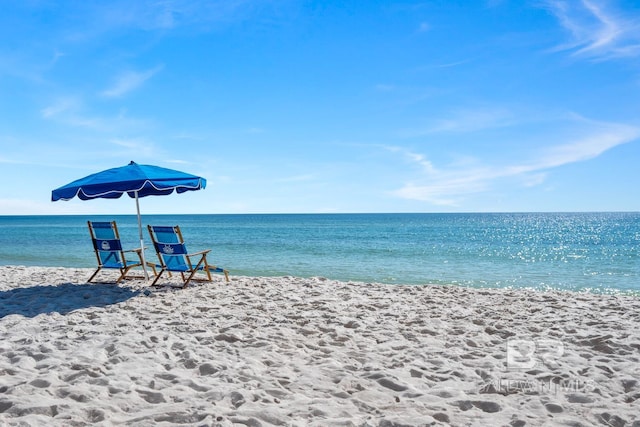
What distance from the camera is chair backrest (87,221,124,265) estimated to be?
23.8 feet

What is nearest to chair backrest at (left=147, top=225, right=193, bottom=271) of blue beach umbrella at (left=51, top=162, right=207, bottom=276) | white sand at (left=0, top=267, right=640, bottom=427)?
blue beach umbrella at (left=51, top=162, right=207, bottom=276)

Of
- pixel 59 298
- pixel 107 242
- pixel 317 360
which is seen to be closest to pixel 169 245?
pixel 107 242

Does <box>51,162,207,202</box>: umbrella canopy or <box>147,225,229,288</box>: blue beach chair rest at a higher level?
<box>51,162,207,202</box>: umbrella canopy

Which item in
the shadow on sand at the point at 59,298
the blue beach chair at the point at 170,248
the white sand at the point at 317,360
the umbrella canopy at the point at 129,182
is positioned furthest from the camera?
the blue beach chair at the point at 170,248

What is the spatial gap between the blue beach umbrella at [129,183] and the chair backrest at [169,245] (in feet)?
1.87

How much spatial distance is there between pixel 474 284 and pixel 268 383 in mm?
9519

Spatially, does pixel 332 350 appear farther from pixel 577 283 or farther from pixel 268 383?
pixel 577 283

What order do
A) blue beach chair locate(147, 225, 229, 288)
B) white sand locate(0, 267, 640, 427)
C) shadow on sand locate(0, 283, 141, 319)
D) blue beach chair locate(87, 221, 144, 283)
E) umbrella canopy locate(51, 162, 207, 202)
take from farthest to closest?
blue beach chair locate(87, 221, 144, 283), blue beach chair locate(147, 225, 229, 288), umbrella canopy locate(51, 162, 207, 202), shadow on sand locate(0, 283, 141, 319), white sand locate(0, 267, 640, 427)

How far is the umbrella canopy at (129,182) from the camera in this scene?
249 inches

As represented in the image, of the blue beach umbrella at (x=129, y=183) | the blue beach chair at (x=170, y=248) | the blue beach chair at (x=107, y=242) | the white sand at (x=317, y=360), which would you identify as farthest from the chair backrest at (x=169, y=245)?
the white sand at (x=317, y=360)

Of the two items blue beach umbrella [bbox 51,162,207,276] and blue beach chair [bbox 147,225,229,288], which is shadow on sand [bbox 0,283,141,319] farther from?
blue beach umbrella [bbox 51,162,207,276]

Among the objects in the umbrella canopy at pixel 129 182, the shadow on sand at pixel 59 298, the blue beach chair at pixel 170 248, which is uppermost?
the umbrella canopy at pixel 129 182

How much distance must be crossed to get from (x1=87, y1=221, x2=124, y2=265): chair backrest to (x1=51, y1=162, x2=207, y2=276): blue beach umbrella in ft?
2.10

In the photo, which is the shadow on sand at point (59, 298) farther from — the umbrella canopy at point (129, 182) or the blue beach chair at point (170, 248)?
the umbrella canopy at point (129, 182)
